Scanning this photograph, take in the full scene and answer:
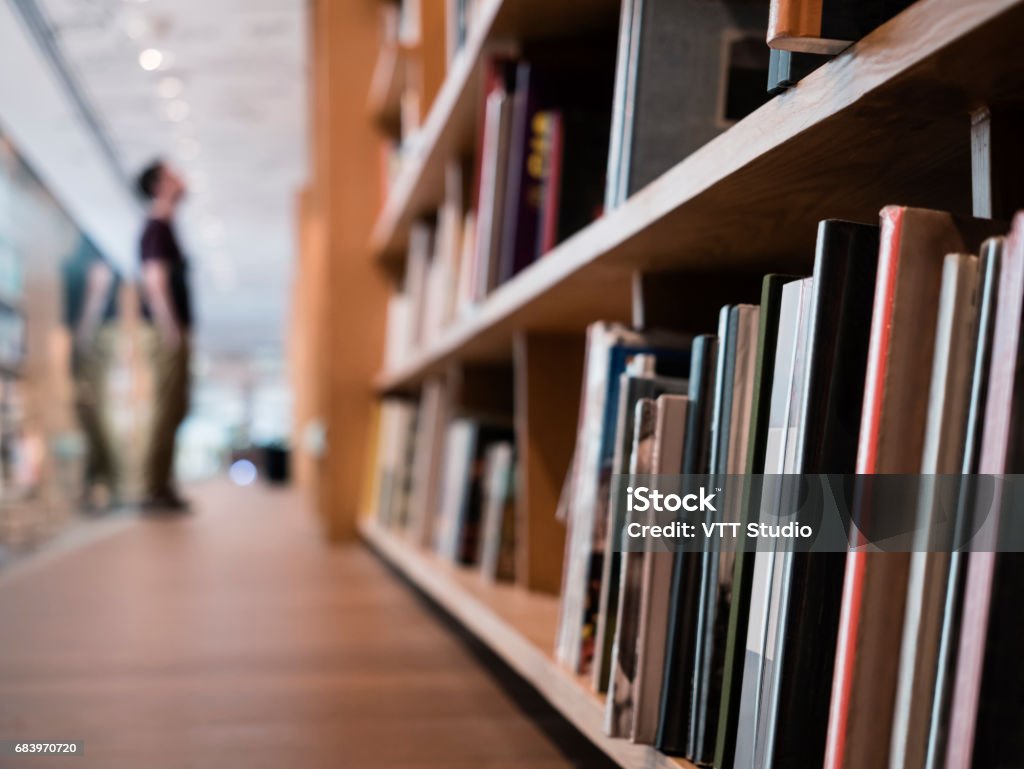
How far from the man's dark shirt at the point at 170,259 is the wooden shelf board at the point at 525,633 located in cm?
232

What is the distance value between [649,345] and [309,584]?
4.39ft

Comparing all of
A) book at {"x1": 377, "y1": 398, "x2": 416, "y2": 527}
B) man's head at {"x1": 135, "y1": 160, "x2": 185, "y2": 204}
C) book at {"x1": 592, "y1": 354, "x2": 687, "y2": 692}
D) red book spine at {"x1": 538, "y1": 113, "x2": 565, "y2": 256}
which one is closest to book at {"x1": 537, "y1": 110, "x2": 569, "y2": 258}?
red book spine at {"x1": 538, "y1": 113, "x2": 565, "y2": 256}

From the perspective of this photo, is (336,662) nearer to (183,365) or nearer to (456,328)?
(456,328)

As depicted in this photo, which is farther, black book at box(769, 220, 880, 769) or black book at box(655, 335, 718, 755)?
black book at box(655, 335, 718, 755)

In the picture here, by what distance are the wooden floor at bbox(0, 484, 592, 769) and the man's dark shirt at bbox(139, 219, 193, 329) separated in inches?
70.5

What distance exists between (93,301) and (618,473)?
2.69m

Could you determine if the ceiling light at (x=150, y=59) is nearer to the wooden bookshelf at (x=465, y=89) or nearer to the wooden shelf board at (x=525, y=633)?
the wooden bookshelf at (x=465, y=89)

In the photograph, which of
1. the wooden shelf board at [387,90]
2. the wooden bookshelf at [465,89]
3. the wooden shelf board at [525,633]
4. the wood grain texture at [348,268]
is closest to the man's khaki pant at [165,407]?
the wood grain texture at [348,268]

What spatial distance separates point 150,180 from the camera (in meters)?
3.67

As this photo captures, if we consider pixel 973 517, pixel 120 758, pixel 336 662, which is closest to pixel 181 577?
pixel 336 662

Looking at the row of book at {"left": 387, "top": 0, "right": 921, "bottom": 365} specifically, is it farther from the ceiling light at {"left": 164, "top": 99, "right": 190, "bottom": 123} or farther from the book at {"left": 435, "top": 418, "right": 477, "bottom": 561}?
the ceiling light at {"left": 164, "top": 99, "right": 190, "bottom": 123}

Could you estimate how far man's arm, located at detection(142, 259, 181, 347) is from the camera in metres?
3.78

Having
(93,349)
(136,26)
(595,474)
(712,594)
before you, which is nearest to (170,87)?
(136,26)

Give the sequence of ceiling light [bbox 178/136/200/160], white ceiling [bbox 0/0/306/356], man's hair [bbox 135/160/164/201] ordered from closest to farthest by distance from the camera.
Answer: white ceiling [bbox 0/0/306/356] → man's hair [bbox 135/160/164/201] → ceiling light [bbox 178/136/200/160]
